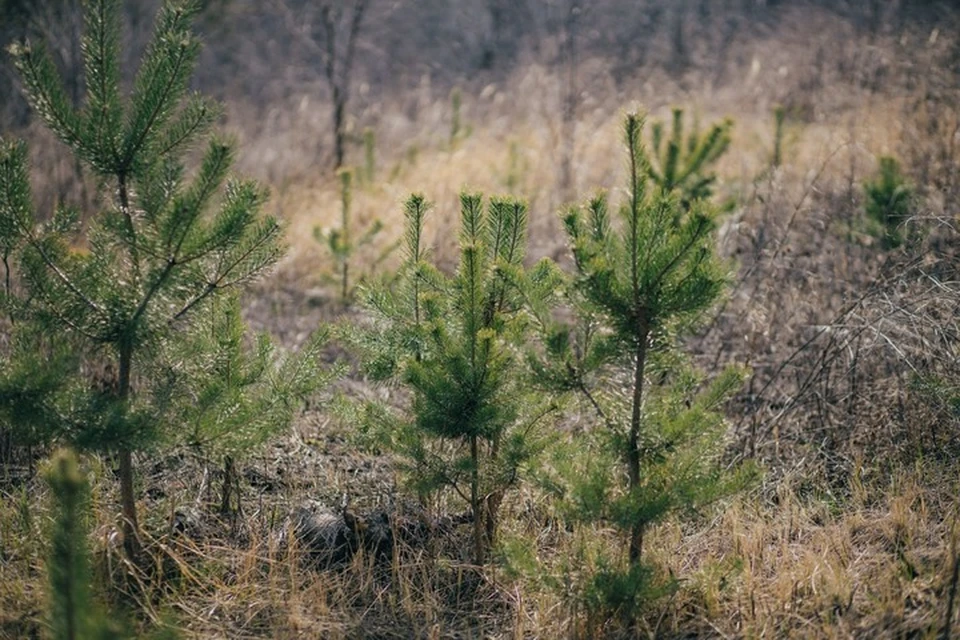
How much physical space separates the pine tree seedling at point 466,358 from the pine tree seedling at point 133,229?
1.65 ft

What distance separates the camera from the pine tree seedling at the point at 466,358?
2.63 m

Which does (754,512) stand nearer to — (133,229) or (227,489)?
(227,489)

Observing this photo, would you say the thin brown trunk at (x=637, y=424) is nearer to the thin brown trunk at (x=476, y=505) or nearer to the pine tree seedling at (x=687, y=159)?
the thin brown trunk at (x=476, y=505)

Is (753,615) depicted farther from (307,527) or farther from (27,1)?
(27,1)

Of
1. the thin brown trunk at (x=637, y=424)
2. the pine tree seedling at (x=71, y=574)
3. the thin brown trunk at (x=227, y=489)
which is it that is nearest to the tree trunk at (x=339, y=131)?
the thin brown trunk at (x=227, y=489)

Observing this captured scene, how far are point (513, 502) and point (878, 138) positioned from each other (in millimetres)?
5217

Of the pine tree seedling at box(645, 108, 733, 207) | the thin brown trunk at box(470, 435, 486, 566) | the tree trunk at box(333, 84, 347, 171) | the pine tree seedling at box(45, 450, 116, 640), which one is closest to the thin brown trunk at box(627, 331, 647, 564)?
the thin brown trunk at box(470, 435, 486, 566)

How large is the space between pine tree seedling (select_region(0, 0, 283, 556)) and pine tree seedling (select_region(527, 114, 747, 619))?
3.19 feet

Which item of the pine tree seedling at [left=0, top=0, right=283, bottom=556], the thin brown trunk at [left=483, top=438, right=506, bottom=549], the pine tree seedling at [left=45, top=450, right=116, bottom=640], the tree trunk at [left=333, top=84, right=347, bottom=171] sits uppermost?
the tree trunk at [left=333, top=84, right=347, bottom=171]

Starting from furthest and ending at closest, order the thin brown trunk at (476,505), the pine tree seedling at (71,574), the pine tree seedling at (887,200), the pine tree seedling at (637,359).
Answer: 1. the pine tree seedling at (887,200)
2. the thin brown trunk at (476,505)
3. the pine tree seedling at (637,359)
4. the pine tree seedling at (71,574)

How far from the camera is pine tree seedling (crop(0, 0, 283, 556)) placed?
2500mm

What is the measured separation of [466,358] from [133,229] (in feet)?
3.55

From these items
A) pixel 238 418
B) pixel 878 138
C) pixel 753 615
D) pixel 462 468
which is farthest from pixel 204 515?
pixel 878 138

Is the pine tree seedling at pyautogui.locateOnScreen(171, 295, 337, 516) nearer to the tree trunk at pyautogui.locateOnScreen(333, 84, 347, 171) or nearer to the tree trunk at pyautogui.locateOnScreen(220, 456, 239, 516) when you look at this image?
the tree trunk at pyautogui.locateOnScreen(220, 456, 239, 516)
